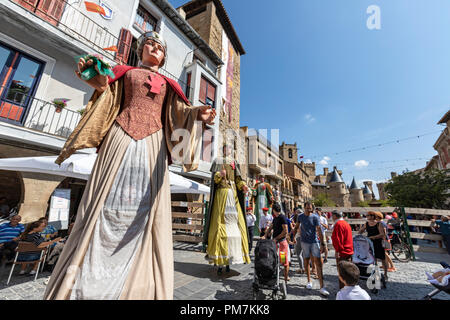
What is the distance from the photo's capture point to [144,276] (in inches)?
53.4

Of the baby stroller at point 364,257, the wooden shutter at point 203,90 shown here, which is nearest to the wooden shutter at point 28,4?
the wooden shutter at point 203,90

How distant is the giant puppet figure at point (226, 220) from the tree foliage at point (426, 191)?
18.8 m

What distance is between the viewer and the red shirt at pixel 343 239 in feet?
12.6

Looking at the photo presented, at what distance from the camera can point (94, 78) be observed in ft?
5.07

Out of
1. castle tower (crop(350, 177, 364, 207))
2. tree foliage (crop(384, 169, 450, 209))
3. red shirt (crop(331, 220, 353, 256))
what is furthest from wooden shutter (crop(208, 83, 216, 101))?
castle tower (crop(350, 177, 364, 207))

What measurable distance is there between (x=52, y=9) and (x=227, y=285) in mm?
11087

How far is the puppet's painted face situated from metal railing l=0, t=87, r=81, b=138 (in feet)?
22.8

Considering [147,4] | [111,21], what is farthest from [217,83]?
[111,21]

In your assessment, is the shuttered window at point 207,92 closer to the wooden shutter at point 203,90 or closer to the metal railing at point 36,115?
the wooden shutter at point 203,90

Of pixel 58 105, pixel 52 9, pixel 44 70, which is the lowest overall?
pixel 58 105

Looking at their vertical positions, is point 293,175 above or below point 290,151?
below

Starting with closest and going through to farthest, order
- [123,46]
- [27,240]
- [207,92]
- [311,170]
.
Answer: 1. [27,240]
2. [123,46]
3. [207,92]
4. [311,170]

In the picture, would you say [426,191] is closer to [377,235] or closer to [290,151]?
[377,235]

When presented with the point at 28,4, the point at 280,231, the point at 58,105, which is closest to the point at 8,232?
the point at 58,105
